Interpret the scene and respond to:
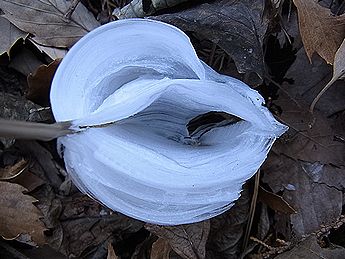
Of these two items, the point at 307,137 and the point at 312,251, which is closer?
the point at 312,251

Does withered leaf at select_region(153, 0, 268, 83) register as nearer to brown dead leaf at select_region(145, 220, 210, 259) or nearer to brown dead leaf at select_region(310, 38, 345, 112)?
brown dead leaf at select_region(310, 38, 345, 112)

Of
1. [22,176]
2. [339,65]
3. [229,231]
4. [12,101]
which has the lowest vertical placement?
[229,231]

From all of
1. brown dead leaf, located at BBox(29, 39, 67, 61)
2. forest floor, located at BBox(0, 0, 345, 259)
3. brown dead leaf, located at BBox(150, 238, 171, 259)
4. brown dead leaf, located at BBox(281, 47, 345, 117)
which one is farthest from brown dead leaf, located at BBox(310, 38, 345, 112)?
brown dead leaf, located at BBox(29, 39, 67, 61)

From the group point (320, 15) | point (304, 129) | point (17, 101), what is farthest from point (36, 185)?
point (320, 15)

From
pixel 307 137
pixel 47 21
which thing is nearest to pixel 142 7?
pixel 47 21

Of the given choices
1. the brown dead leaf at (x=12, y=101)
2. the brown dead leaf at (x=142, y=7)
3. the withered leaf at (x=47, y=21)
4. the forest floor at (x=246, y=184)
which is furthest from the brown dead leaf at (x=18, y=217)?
the brown dead leaf at (x=142, y=7)

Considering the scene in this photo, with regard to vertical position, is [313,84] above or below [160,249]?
above

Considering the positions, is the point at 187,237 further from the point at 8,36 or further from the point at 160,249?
the point at 8,36
